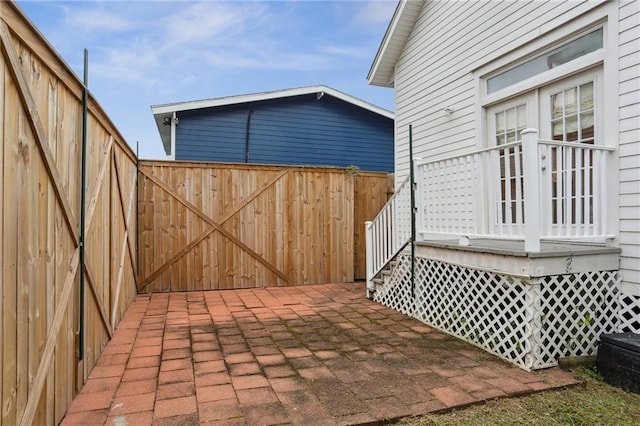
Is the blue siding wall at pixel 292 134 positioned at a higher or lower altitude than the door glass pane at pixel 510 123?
higher

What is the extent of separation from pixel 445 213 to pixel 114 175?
344 centimetres

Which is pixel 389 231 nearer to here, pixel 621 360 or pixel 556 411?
pixel 621 360

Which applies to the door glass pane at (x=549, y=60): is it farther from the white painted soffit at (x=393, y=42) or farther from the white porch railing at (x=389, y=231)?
the white painted soffit at (x=393, y=42)

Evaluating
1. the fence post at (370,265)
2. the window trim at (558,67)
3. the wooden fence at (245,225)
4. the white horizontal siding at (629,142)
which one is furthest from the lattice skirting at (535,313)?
the wooden fence at (245,225)

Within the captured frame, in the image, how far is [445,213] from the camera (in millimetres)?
4242

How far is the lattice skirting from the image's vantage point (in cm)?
312

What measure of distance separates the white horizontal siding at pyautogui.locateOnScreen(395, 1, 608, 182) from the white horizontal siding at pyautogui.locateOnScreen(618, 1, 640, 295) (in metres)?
0.48

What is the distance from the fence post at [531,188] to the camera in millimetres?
3029

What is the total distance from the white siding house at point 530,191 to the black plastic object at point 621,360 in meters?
0.24

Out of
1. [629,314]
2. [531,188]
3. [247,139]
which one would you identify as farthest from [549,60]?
[247,139]

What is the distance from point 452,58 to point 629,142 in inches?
108

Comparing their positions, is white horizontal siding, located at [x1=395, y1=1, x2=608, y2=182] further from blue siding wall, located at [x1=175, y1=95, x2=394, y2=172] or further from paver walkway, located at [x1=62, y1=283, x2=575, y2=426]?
blue siding wall, located at [x1=175, y1=95, x2=394, y2=172]

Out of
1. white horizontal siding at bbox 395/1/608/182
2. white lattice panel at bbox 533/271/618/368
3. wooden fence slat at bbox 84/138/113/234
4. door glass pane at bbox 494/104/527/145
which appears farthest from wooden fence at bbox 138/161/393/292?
white lattice panel at bbox 533/271/618/368

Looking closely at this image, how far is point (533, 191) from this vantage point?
304cm
